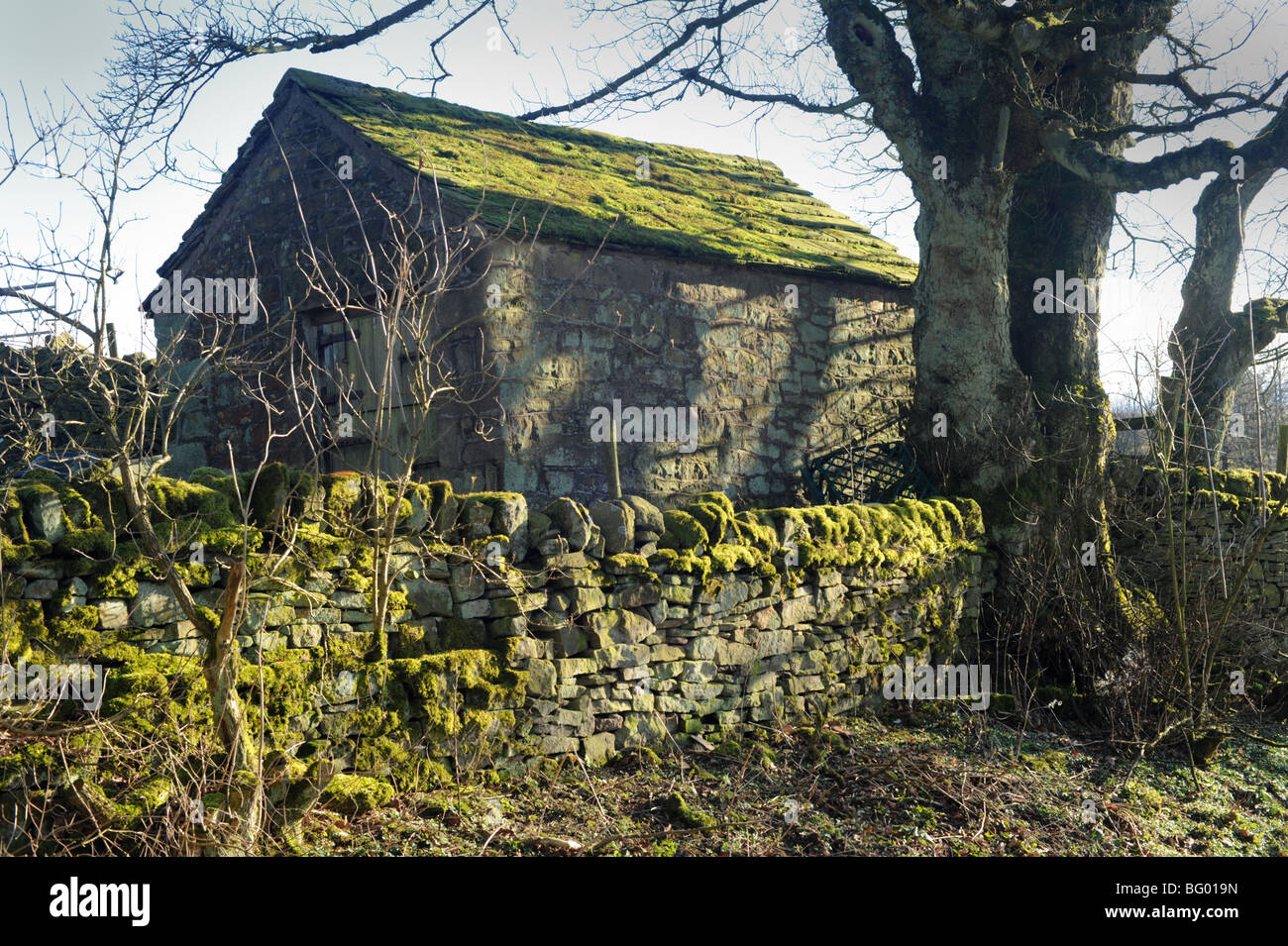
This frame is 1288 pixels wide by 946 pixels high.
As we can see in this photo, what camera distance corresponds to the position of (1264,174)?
1061cm

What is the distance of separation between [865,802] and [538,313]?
176 inches

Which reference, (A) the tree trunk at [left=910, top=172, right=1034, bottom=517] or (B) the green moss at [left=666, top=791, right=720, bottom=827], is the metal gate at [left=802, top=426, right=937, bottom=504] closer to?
(A) the tree trunk at [left=910, top=172, right=1034, bottom=517]

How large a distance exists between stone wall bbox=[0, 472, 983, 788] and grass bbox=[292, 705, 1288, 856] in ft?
0.85

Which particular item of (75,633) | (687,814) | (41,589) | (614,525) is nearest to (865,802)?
(687,814)

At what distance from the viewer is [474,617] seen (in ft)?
18.7

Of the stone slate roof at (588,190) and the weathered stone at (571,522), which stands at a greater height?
the stone slate roof at (588,190)

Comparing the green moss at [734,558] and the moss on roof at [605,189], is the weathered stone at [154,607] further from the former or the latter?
the moss on roof at [605,189]

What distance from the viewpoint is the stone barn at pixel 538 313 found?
8.53m

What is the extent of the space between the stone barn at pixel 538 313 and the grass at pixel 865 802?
2.99m

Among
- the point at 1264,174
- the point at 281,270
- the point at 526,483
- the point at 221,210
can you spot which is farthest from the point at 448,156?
the point at 1264,174

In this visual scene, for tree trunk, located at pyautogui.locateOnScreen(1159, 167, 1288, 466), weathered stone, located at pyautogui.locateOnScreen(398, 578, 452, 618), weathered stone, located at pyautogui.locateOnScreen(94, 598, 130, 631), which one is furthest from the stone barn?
weathered stone, located at pyautogui.locateOnScreen(94, 598, 130, 631)

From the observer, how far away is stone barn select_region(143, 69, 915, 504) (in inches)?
336

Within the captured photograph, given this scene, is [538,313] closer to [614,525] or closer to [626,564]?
[614,525]

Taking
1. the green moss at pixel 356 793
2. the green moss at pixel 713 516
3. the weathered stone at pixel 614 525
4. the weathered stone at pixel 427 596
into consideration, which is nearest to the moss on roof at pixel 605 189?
the green moss at pixel 713 516
